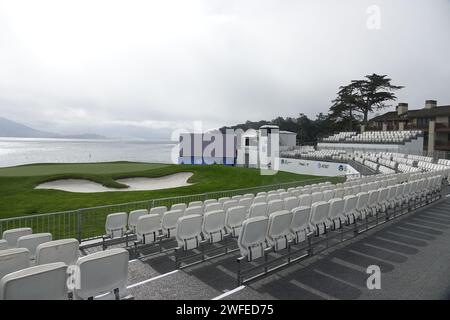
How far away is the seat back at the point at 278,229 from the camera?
5297mm

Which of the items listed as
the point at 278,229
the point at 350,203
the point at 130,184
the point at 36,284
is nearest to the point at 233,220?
the point at 278,229

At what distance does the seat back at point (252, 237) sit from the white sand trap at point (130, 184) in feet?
60.1

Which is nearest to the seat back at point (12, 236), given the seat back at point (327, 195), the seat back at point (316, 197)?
the seat back at point (316, 197)

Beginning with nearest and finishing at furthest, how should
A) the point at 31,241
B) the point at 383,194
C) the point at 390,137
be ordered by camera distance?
the point at 31,241
the point at 383,194
the point at 390,137

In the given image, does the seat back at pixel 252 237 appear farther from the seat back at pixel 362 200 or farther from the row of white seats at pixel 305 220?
the seat back at pixel 362 200

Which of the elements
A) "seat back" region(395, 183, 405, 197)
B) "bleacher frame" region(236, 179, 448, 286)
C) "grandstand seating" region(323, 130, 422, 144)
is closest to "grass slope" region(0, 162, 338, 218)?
"bleacher frame" region(236, 179, 448, 286)

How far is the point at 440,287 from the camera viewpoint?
458 cm

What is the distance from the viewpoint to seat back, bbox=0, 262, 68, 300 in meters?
2.76

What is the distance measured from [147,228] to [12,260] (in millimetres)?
2849

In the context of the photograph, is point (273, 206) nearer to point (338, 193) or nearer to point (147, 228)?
point (147, 228)

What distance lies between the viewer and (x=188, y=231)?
5723mm

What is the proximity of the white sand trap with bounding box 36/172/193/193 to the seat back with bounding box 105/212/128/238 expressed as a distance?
15070 millimetres
